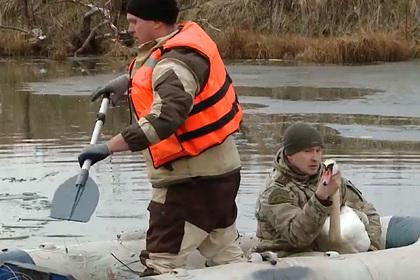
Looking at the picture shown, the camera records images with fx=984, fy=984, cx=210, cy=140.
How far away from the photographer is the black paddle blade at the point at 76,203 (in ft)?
15.2

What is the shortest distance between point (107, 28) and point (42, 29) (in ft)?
7.14

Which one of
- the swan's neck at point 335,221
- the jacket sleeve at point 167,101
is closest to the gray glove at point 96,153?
the jacket sleeve at point 167,101

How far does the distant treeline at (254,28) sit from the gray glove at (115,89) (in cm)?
1451

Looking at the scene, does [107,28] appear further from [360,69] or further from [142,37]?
[142,37]

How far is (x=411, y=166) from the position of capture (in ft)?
32.4

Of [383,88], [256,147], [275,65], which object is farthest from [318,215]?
[275,65]

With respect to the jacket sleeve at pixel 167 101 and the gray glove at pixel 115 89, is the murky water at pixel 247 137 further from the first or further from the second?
the jacket sleeve at pixel 167 101

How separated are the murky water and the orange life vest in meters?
3.09

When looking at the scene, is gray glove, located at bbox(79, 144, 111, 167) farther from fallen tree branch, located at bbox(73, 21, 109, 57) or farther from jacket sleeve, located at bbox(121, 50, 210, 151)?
fallen tree branch, located at bbox(73, 21, 109, 57)

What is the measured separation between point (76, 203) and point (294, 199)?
4.12 feet

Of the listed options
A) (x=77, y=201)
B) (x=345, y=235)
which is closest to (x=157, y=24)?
(x=77, y=201)

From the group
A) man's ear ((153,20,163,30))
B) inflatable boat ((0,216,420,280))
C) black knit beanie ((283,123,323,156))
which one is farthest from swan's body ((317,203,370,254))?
man's ear ((153,20,163,30))

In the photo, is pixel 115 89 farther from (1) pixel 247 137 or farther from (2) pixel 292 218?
(1) pixel 247 137

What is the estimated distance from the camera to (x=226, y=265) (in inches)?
190
